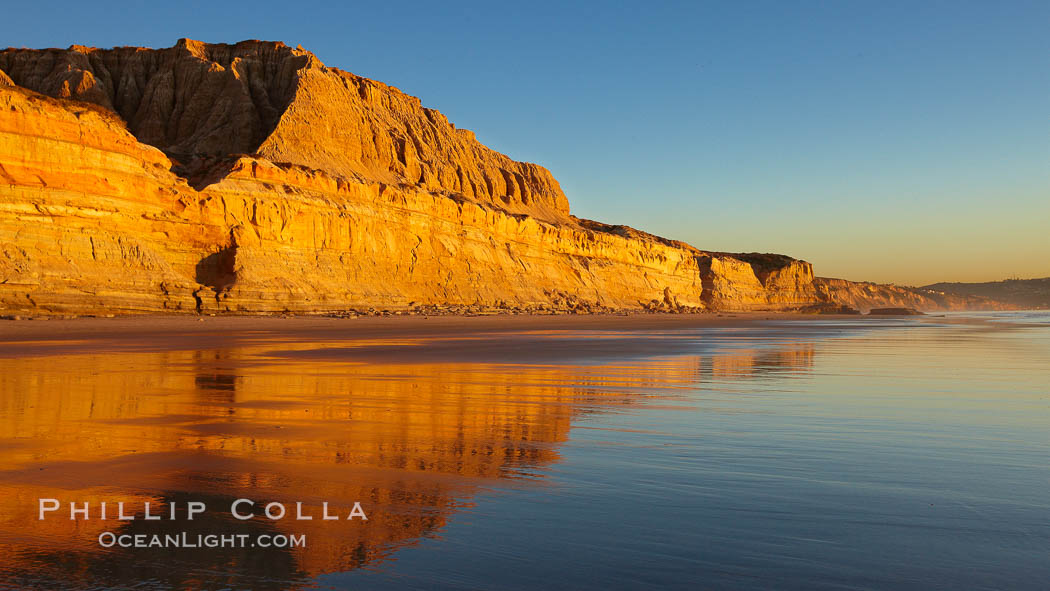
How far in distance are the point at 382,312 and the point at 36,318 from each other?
18524 mm

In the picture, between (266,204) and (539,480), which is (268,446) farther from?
(266,204)

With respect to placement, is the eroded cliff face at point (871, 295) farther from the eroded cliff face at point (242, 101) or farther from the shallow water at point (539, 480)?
the shallow water at point (539, 480)

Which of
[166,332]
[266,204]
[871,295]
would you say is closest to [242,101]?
[266,204]

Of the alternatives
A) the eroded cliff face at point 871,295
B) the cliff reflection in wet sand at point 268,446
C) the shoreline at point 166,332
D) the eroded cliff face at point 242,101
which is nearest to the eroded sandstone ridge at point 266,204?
the eroded cliff face at point 242,101

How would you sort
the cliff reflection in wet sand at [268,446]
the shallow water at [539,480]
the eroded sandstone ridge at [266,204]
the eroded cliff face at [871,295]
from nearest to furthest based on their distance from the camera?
1. the shallow water at [539,480]
2. the cliff reflection in wet sand at [268,446]
3. the eroded sandstone ridge at [266,204]
4. the eroded cliff face at [871,295]

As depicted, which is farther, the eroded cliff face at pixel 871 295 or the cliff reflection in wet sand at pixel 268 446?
the eroded cliff face at pixel 871 295

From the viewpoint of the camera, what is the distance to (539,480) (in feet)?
15.6

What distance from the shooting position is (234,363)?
13594mm

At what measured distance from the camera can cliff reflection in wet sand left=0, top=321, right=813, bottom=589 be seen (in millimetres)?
3285

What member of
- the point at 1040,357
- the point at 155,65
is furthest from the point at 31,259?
the point at 155,65

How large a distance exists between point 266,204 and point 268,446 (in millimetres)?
34087

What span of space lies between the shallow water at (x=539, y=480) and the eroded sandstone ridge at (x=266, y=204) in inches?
773

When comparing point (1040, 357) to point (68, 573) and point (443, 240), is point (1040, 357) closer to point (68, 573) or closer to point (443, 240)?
point (68, 573)

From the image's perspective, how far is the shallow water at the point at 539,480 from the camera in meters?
3.11
